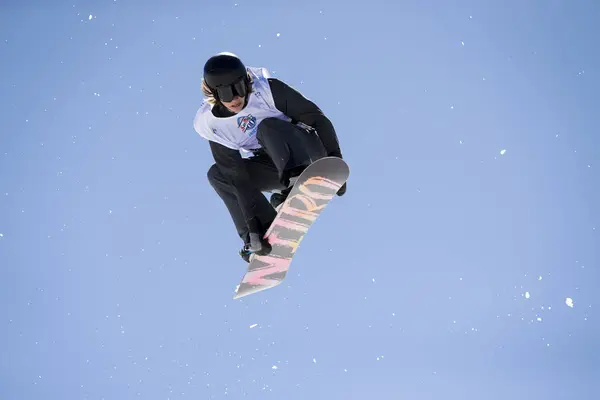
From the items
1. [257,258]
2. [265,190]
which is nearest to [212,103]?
[265,190]

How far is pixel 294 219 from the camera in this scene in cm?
778

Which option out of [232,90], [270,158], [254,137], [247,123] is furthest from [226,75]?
[270,158]

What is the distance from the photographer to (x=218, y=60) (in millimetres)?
7141

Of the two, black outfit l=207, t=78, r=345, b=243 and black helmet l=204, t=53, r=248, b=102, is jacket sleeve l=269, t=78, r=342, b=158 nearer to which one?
black outfit l=207, t=78, r=345, b=243

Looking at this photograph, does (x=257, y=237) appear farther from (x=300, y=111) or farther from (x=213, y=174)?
(x=300, y=111)

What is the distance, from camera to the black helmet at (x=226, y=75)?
7.11 metres

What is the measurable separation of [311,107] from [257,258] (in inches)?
58.2

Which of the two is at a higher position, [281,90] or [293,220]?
[281,90]

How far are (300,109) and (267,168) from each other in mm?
722

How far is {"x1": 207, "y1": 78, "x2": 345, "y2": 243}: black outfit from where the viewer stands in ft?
24.3

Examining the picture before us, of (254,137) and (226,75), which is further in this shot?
(254,137)

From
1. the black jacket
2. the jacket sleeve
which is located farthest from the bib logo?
the jacket sleeve

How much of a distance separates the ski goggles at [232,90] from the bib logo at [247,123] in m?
0.30

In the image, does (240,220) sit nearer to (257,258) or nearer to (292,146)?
(257,258)
